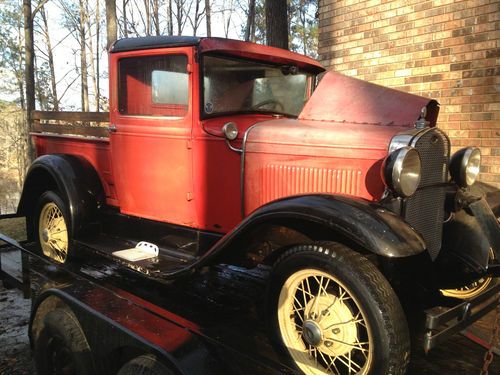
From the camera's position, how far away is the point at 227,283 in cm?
334

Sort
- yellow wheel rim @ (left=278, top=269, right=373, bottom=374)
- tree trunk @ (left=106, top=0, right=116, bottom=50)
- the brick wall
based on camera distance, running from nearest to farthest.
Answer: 1. yellow wheel rim @ (left=278, top=269, right=373, bottom=374)
2. the brick wall
3. tree trunk @ (left=106, top=0, right=116, bottom=50)

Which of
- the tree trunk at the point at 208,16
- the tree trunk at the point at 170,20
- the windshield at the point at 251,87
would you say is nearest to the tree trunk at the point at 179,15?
the tree trunk at the point at 170,20

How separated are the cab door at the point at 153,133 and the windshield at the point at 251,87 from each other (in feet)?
0.55

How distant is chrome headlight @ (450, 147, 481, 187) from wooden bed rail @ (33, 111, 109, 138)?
9.11ft

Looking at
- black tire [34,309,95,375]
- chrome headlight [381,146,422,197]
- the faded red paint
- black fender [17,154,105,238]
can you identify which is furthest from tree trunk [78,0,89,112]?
chrome headlight [381,146,422,197]

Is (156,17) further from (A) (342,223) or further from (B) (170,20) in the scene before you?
(A) (342,223)

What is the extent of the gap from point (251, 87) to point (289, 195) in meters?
1.07

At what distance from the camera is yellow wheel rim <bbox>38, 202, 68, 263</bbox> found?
13.3 feet

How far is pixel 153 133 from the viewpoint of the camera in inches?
131

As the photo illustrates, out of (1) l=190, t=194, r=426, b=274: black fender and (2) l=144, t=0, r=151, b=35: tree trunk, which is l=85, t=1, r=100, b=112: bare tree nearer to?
(2) l=144, t=0, r=151, b=35: tree trunk

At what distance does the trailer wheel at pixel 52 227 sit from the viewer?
3986mm

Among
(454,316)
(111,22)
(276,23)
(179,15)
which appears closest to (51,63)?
(179,15)

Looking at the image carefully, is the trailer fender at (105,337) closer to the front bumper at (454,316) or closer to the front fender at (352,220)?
the front fender at (352,220)

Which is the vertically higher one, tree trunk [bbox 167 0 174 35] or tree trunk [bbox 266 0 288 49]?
tree trunk [bbox 167 0 174 35]
